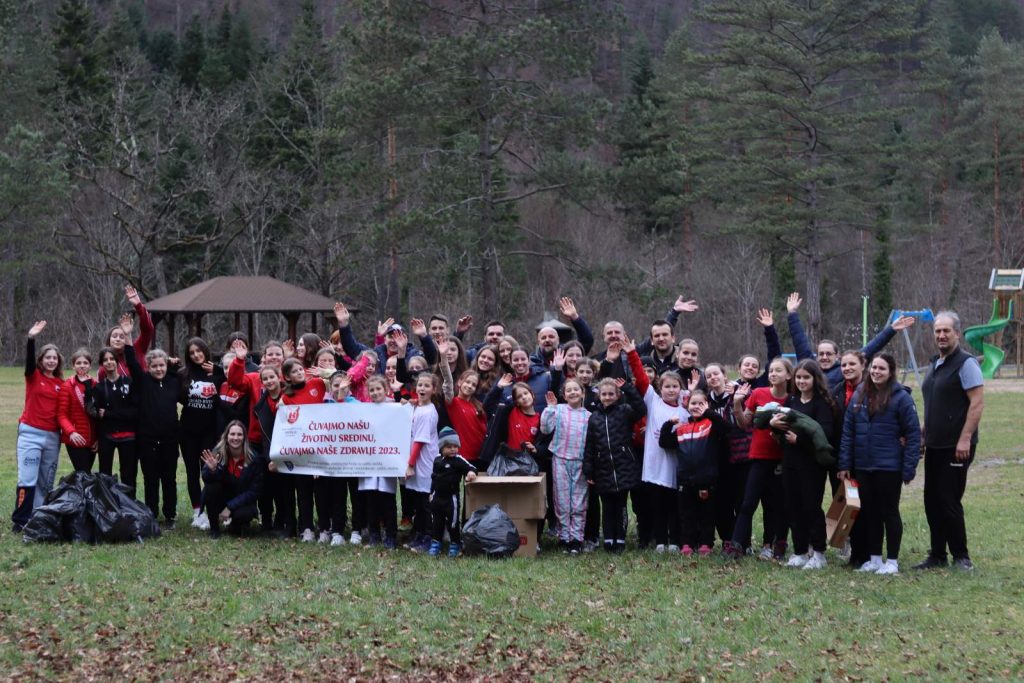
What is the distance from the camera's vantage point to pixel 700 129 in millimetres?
47781

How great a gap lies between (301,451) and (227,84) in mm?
48988

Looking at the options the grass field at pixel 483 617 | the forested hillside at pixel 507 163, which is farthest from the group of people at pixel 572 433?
the forested hillside at pixel 507 163

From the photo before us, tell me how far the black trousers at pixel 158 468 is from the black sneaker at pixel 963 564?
24.1 feet

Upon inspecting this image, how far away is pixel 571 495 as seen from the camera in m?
10.6

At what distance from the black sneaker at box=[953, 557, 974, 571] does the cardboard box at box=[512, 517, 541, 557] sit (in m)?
3.52

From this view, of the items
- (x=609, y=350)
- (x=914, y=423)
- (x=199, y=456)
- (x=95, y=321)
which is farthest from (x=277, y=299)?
(x=95, y=321)

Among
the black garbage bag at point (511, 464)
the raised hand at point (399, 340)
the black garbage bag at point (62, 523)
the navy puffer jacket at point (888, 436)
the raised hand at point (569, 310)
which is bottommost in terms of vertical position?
the black garbage bag at point (62, 523)

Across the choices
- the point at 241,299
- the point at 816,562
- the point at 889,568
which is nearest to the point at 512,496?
the point at 816,562

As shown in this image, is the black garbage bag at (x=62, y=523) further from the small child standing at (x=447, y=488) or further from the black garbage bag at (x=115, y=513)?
the small child standing at (x=447, y=488)

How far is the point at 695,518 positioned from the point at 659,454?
66 centimetres

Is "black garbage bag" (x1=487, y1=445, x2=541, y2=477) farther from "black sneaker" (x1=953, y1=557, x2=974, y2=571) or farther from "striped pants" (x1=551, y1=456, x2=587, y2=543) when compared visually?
"black sneaker" (x1=953, y1=557, x2=974, y2=571)

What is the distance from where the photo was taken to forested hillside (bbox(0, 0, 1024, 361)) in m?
30.8

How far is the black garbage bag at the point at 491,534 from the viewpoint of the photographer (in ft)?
33.7

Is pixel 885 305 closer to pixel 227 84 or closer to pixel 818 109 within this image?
pixel 818 109
